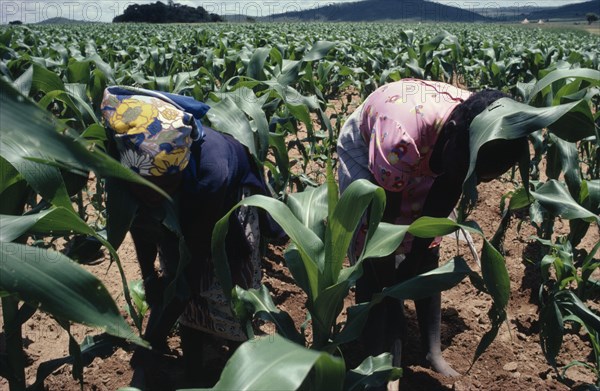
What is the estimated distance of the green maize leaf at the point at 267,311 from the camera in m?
1.53

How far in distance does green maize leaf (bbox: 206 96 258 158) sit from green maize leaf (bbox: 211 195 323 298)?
692mm

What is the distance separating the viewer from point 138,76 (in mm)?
3406

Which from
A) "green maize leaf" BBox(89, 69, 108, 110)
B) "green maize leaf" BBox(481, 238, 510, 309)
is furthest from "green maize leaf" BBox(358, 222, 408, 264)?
"green maize leaf" BBox(89, 69, 108, 110)

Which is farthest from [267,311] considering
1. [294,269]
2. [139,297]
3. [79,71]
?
[79,71]

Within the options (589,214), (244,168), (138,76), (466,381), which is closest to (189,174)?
(244,168)

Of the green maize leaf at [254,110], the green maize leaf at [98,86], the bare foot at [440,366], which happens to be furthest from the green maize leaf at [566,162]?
the green maize leaf at [98,86]

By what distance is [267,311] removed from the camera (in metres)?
1.55

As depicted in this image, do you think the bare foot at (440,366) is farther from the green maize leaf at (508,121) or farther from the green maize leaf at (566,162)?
the green maize leaf at (508,121)

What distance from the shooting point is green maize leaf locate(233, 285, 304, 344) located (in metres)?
1.53

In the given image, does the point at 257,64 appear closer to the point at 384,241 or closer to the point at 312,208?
the point at 312,208

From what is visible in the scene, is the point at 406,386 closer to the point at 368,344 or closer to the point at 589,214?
the point at 368,344

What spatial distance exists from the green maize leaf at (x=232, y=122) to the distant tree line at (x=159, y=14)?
178ft

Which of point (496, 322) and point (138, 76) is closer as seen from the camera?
point (496, 322)

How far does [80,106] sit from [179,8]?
61220 mm
